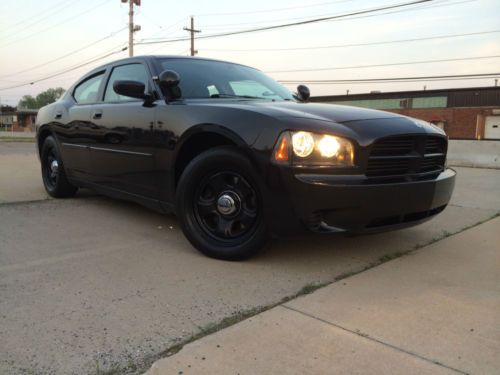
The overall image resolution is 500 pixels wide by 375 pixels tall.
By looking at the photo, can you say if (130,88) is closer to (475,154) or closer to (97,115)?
(97,115)

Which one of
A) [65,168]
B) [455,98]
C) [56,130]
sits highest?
[455,98]

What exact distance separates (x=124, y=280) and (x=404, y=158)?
206 cm

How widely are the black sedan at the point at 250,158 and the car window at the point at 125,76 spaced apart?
0.06ft

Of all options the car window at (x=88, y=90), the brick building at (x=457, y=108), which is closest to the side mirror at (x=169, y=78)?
the car window at (x=88, y=90)

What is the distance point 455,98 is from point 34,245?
44.1 metres

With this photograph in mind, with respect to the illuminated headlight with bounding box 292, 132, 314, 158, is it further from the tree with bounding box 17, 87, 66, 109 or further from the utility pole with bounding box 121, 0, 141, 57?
the tree with bounding box 17, 87, 66, 109

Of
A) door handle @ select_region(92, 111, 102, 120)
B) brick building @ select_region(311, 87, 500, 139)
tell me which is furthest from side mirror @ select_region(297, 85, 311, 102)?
brick building @ select_region(311, 87, 500, 139)

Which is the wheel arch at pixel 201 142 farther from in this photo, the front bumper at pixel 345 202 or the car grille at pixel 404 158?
the car grille at pixel 404 158

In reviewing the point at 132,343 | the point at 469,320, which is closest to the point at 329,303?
the point at 469,320

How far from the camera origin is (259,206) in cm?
325

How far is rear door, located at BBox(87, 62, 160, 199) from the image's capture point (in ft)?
13.3

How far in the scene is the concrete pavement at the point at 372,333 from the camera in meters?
2.09

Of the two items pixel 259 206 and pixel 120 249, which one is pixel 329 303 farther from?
pixel 120 249

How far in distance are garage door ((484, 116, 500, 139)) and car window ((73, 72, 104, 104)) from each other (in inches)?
1657
